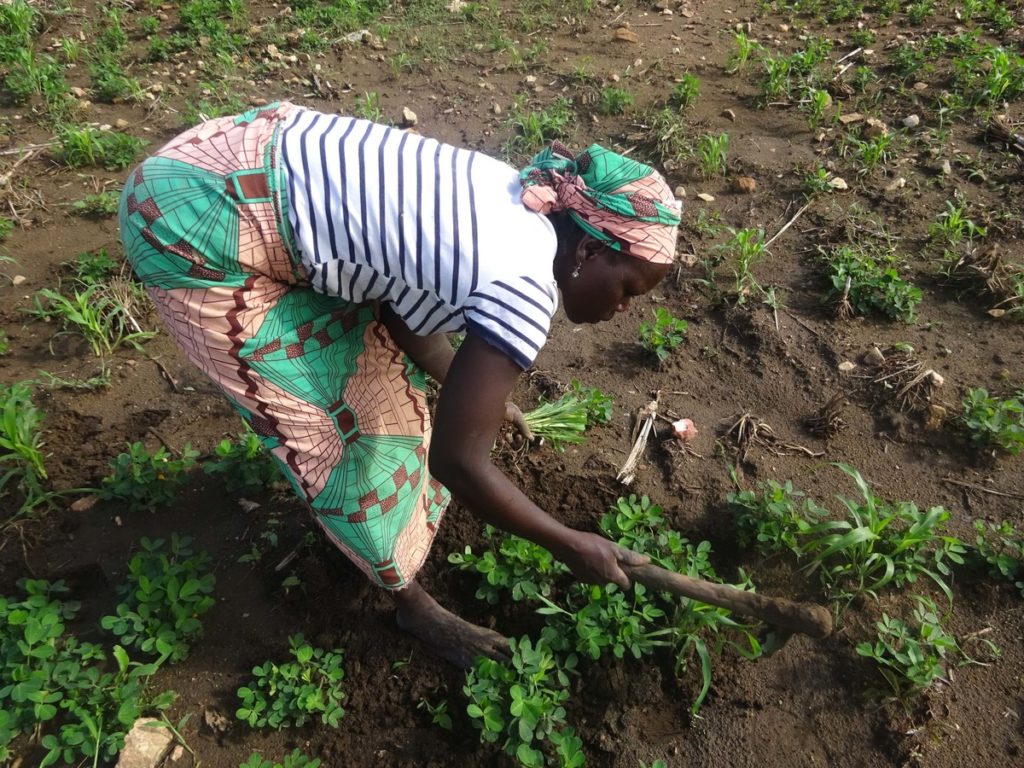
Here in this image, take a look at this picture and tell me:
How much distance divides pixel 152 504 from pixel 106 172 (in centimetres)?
246

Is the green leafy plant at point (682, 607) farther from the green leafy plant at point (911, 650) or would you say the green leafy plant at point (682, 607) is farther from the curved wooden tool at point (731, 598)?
the green leafy plant at point (911, 650)

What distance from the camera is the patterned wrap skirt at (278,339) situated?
1520 mm

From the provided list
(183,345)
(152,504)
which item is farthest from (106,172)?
(183,345)

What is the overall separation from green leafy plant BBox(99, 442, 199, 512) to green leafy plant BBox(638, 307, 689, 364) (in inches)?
74.2

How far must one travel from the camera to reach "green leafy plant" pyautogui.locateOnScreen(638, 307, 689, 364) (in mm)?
2967

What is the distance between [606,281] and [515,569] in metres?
1.05

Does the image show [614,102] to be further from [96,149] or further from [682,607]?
[682,607]

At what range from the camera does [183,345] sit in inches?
67.4

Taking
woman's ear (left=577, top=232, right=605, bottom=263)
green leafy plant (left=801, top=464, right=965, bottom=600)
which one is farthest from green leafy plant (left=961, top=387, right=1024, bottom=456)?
woman's ear (left=577, top=232, right=605, bottom=263)

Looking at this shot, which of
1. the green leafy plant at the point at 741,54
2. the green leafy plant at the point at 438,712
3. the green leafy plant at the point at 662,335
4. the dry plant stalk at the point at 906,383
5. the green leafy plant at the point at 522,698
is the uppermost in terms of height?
the green leafy plant at the point at 741,54

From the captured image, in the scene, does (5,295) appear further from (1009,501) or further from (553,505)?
(1009,501)

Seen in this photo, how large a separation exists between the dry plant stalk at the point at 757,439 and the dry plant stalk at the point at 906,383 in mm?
415

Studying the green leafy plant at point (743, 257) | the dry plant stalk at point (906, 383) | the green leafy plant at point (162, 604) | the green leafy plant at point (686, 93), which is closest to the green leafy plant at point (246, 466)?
the green leafy plant at point (162, 604)

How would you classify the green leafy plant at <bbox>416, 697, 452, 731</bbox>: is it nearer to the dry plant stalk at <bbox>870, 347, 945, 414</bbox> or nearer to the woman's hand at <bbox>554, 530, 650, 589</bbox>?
the woman's hand at <bbox>554, 530, 650, 589</bbox>
